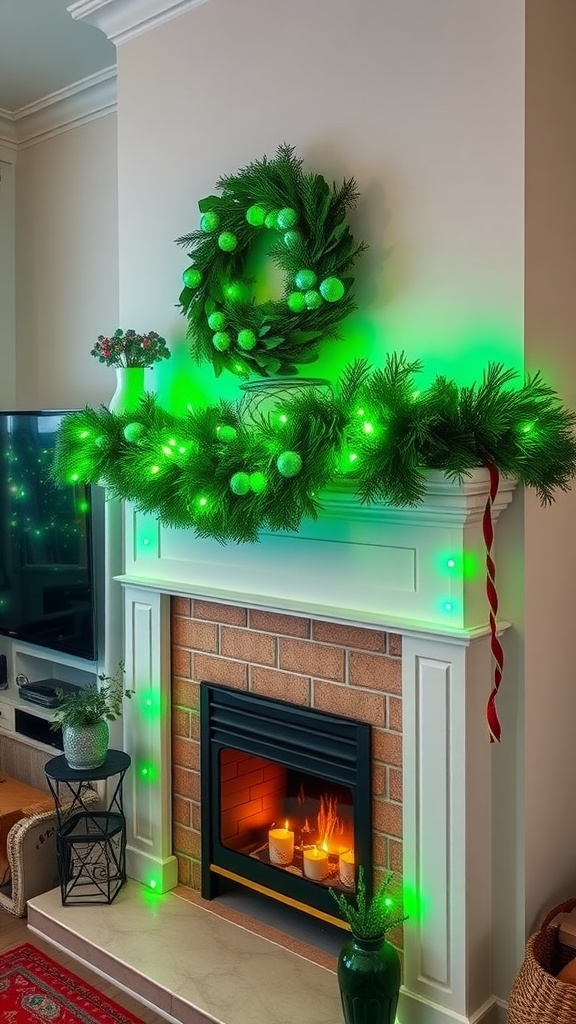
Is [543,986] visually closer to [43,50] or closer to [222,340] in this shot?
[222,340]

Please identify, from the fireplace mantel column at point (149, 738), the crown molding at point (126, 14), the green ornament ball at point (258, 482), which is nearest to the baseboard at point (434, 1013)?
the fireplace mantel column at point (149, 738)

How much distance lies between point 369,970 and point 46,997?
94cm

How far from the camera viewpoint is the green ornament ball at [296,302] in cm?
210

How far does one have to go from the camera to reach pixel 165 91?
8.47 feet

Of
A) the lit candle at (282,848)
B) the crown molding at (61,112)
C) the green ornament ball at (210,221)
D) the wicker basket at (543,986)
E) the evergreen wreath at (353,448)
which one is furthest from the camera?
the crown molding at (61,112)

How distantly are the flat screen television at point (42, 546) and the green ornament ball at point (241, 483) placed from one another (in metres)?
1.11

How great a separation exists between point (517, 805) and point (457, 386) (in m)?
0.96

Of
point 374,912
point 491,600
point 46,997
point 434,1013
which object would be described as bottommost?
point 46,997

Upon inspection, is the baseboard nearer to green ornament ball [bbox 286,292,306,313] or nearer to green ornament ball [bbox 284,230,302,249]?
green ornament ball [bbox 286,292,306,313]

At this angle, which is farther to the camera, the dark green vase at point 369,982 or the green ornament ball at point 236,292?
the green ornament ball at point 236,292

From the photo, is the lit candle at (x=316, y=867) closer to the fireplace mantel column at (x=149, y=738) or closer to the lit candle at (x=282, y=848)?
the lit candle at (x=282, y=848)

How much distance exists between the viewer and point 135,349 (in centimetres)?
253

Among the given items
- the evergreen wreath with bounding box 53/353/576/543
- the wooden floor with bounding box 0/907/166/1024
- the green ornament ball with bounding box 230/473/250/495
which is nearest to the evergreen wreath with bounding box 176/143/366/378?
the evergreen wreath with bounding box 53/353/576/543

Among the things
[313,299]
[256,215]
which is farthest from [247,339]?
[256,215]
